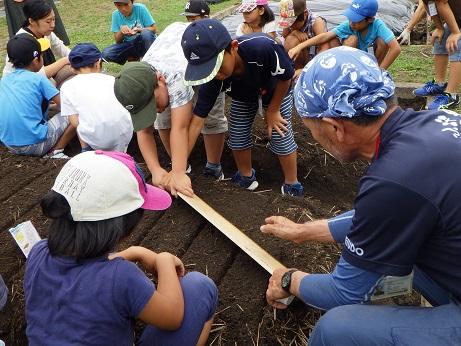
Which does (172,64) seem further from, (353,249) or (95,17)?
(95,17)

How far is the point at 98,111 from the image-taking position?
12.6 ft

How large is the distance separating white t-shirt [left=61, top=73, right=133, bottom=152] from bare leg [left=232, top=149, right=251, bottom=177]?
972 mm

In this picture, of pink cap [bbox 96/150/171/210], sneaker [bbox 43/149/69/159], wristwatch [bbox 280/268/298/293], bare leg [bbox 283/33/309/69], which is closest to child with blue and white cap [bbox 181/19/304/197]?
pink cap [bbox 96/150/171/210]

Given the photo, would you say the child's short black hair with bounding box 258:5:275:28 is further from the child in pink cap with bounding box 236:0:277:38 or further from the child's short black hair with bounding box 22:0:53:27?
the child's short black hair with bounding box 22:0:53:27

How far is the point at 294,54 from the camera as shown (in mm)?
5301

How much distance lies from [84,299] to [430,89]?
4452mm

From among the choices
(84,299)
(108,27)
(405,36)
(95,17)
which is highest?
(84,299)

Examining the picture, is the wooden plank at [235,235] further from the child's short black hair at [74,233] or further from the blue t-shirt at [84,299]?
the child's short black hair at [74,233]

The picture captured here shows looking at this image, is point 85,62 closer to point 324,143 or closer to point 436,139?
point 324,143

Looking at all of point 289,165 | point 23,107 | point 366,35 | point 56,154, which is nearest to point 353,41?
point 366,35

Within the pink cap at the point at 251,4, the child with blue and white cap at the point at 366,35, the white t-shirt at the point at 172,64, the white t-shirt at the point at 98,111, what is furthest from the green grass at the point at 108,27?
the white t-shirt at the point at 172,64

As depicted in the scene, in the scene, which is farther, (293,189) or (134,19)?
(134,19)

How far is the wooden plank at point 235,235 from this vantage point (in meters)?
2.52

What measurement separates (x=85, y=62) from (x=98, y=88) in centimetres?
60
